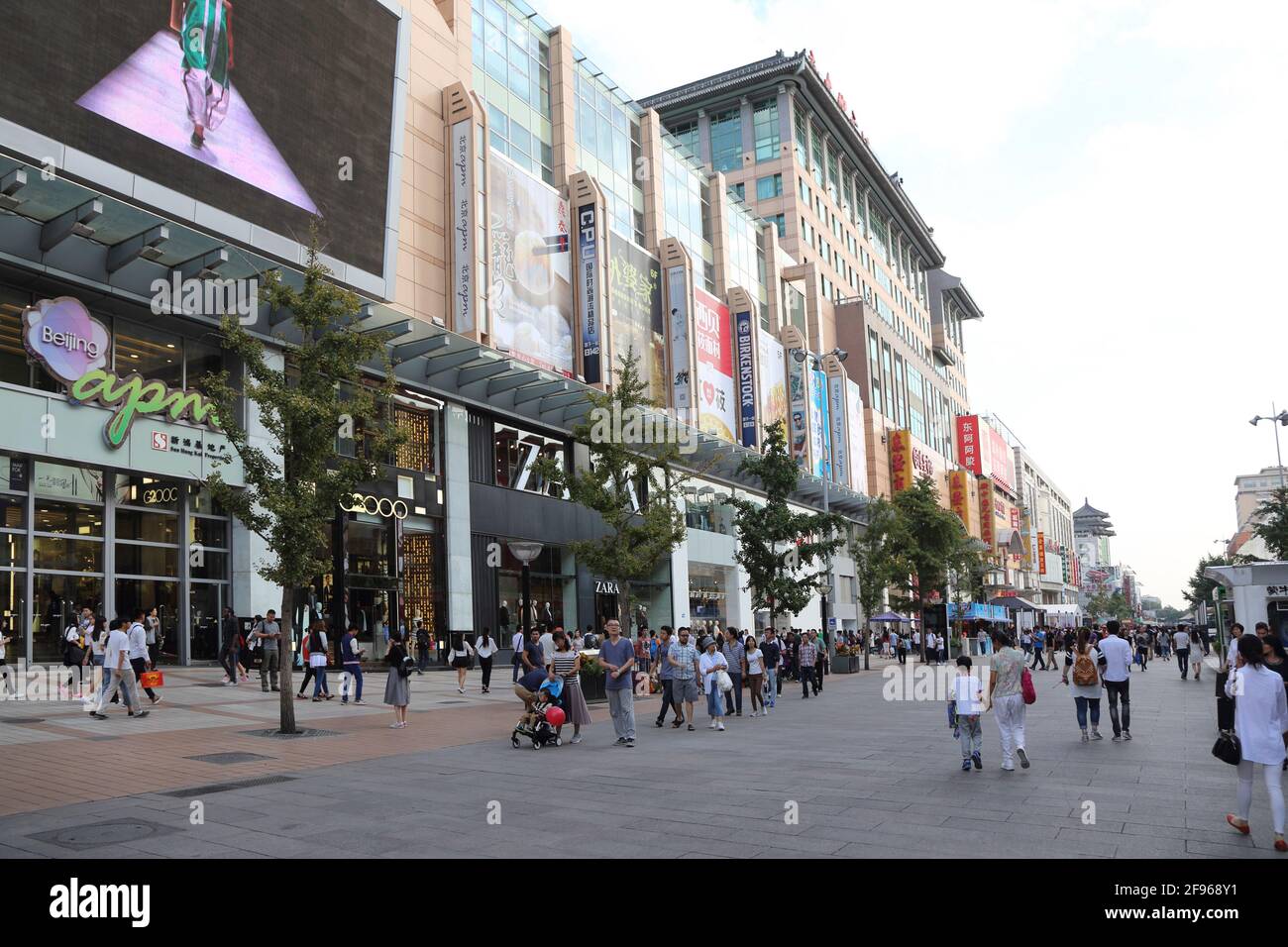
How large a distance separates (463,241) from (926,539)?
32813 millimetres

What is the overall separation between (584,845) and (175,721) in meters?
11.3

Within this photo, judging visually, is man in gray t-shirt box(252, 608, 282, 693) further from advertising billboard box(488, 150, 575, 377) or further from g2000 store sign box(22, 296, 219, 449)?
advertising billboard box(488, 150, 575, 377)

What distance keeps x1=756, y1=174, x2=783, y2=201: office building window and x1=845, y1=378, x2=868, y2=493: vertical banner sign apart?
46.8 ft

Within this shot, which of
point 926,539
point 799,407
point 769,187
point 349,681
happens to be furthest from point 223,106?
point 769,187

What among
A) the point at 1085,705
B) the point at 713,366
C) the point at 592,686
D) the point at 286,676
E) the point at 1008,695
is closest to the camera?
the point at 1008,695

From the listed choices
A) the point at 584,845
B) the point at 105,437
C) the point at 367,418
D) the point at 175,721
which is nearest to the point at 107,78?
the point at 105,437

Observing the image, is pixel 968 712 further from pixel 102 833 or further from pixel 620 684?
pixel 102 833

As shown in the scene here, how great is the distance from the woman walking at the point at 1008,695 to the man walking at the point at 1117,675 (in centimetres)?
323

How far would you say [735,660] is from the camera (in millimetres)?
20797

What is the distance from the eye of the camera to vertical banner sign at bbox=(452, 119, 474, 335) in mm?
32281

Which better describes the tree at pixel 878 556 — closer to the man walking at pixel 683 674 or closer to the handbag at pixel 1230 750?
the man walking at pixel 683 674
